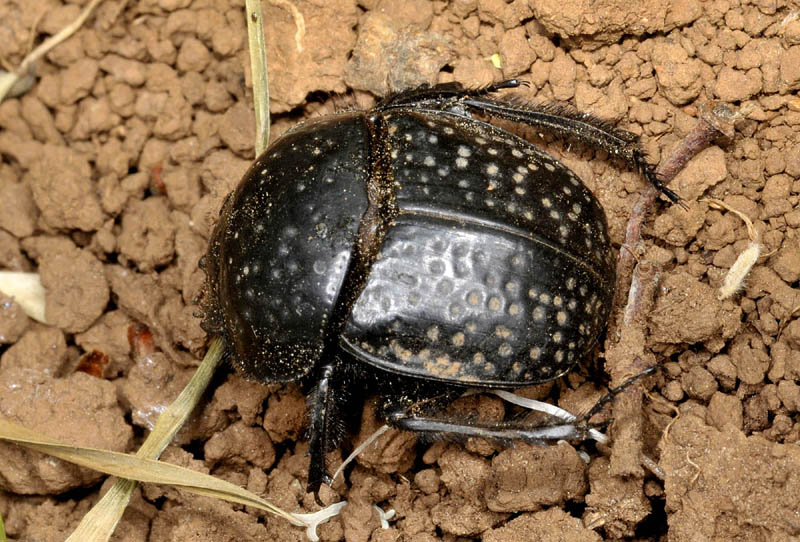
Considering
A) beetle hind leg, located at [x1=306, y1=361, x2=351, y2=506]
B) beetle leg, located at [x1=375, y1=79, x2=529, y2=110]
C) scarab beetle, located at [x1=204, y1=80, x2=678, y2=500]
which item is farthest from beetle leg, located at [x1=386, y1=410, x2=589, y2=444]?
beetle leg, located at [x1=375, y1=79, x2=529, y2=110]

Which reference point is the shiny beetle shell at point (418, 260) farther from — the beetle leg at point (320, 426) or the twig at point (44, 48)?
the twig at point (44, 48)

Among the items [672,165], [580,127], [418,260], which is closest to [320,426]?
[418,260]

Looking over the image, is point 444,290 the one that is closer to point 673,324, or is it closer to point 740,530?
point 673,324

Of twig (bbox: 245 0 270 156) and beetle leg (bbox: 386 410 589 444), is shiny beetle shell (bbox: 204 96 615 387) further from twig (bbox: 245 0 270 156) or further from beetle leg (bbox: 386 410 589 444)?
twig (bbox: 245 0 270 156)

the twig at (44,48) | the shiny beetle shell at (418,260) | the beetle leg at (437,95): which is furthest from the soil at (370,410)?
the shiny beetle shell at (418,260)

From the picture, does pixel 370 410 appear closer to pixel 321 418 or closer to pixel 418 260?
pixel 321 418

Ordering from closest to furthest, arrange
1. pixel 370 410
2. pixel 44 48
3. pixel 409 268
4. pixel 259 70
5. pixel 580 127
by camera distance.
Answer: pixel 409 268 < pixel 580 127 < pixel 370 410 < pixel 259 70 < pixel 44 48

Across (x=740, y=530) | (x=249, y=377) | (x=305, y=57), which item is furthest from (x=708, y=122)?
(x=249, y=377)
